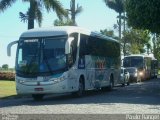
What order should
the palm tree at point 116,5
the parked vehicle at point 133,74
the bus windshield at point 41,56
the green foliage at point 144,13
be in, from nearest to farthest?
the bus windshield at point 41,56 → the green foliage at point 144,13 → the parked vehicle at point 133,74 → the palm tree at point 116,5

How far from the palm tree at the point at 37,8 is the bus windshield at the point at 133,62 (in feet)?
57.7

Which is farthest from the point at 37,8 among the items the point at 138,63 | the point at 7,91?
the point at 138,63

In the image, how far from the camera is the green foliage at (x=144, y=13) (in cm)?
3148

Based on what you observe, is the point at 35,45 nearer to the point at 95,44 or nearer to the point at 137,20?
the point at 95,44

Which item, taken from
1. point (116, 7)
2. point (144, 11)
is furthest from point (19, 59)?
point (116, 7)

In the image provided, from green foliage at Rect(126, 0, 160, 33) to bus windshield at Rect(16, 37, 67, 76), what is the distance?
9198 millimetres

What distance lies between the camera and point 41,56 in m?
24.1

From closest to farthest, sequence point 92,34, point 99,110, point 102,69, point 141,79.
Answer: point 99,110, point 92,34, point 102,69, point 141,79

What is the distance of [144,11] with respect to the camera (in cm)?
3209

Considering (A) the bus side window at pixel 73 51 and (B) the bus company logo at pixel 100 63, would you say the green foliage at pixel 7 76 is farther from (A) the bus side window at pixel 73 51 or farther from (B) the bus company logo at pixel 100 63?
(A) the bus side window at pixel 73 51

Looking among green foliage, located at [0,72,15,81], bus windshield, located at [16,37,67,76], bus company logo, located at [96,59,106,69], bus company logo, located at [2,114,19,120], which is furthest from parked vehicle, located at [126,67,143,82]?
bus company logo, located at [2,114,19,120]

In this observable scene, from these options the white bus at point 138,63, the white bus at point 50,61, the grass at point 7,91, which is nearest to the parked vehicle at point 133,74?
the white bus at point 138,63

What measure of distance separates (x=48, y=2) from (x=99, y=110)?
2145 centimetres

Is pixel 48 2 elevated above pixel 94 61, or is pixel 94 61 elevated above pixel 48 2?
pixel 48 2
